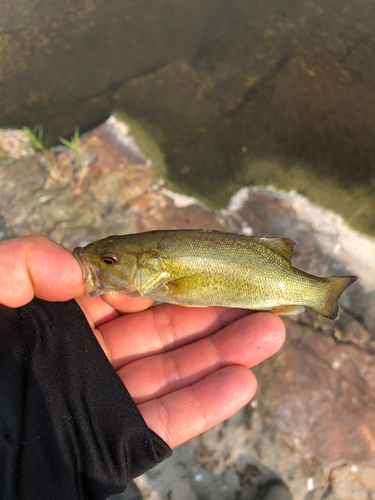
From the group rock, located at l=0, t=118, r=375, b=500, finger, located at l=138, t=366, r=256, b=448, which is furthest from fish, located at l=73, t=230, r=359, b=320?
rock, located at l=0, t=118, r=375, b=500

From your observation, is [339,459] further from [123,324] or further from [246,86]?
[246,86]

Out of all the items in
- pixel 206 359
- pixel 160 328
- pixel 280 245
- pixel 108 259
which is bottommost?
pixel 160 328

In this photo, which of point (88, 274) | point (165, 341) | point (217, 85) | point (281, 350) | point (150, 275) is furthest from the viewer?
point (217, 85)

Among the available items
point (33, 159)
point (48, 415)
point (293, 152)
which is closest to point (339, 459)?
point (48, 415)

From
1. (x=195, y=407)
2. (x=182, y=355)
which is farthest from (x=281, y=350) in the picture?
(x=195, y=407)

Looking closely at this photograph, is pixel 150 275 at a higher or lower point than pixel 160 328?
higher

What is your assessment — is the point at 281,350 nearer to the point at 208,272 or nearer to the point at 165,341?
the point at 165,341

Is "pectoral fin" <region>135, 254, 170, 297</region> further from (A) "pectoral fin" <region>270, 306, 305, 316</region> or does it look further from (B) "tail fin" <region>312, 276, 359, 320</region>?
(B) "tail fin" <region>312, 276, 359, 320</region>
